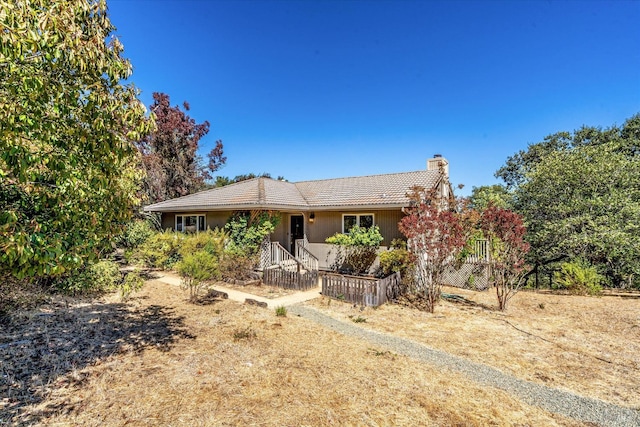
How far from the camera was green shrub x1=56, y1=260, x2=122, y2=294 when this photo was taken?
927 cm

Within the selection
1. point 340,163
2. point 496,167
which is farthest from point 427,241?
point 496,167

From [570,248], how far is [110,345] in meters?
19.8

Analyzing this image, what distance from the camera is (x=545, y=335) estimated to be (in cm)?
723

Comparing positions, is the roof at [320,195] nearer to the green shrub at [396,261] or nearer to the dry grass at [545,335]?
the green shrub at [396,261]

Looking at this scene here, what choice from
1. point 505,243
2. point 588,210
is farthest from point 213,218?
point 588,210

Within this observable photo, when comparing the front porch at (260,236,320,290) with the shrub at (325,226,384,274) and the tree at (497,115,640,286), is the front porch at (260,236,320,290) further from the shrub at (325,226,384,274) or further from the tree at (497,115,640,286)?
the tree at (497,115,640,286)

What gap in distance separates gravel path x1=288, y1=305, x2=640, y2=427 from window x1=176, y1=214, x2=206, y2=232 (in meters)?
12.4

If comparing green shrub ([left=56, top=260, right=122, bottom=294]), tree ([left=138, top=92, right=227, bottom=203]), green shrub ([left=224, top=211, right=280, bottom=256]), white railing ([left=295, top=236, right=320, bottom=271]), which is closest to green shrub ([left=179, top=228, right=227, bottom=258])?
green shrub ([left=224, top=211, right=280, bottom=256])

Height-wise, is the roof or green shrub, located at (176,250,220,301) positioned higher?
the roof

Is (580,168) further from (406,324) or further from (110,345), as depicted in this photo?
(110,345)

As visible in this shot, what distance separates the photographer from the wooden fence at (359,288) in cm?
948

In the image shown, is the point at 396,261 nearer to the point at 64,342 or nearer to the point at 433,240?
the point at 433,240

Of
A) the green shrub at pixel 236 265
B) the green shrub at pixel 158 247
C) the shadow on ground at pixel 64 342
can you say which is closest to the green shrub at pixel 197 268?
the shadow on ground at pixel 64 342

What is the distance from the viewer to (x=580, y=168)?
15.8m
